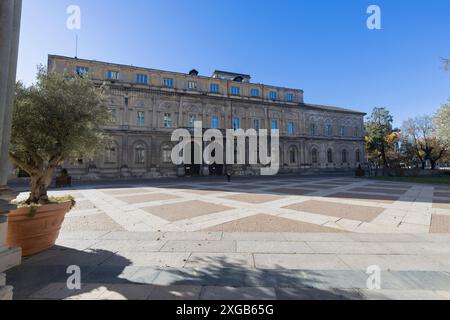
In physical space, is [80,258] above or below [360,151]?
below

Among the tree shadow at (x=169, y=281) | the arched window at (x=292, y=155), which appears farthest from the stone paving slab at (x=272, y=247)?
the arched window at (x=292, y=155)

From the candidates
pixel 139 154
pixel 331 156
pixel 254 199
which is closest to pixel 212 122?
pixel 139 154

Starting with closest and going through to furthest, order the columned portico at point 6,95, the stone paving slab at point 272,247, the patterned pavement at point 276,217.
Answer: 1. the columned portico at point 6,95
2. the stone paving slab at point 272,247
3. the patterned pavement at point 276,217

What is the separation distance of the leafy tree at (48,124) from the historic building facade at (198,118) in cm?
2191

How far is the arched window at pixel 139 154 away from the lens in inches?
1223

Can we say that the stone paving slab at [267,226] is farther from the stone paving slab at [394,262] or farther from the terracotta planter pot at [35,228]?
the terracotta planter pot at [35,228]

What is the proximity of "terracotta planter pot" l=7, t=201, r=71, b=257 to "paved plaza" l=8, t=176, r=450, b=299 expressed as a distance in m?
0.27

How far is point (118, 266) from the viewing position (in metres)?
3.90

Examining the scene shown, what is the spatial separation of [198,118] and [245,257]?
3176 cm

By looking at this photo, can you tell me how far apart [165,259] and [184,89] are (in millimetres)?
33187

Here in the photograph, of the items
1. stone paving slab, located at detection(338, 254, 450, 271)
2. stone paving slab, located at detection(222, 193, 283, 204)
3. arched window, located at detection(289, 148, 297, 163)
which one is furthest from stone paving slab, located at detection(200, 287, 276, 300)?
arched window, located at detection(289, 148, 297, 163)

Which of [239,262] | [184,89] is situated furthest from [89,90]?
[184,89]

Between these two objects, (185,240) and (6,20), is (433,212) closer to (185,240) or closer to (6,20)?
(185,240)

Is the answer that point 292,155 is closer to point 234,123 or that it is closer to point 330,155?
point 330,155
